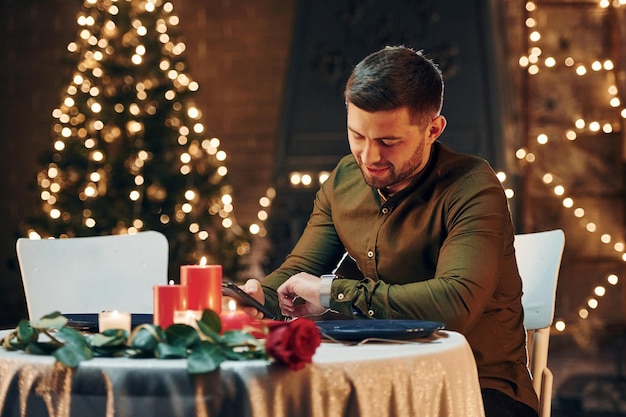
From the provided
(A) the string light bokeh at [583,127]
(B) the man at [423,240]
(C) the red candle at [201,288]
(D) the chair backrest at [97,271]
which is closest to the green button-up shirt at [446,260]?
(B) the man at [423,240]

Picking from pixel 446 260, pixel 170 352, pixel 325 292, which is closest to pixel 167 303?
pixel 170 352

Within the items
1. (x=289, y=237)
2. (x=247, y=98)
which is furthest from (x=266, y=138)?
(x=289, y=237)

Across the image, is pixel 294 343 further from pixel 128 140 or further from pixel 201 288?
pixel 128 140

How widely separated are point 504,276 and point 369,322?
0.48 m

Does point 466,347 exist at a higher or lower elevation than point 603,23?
lower

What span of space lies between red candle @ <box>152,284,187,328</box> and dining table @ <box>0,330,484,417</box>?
15cm

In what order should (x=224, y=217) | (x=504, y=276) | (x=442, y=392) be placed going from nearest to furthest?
(x=442, y=392) → (x=504, y=276) → (x=224, y=217)

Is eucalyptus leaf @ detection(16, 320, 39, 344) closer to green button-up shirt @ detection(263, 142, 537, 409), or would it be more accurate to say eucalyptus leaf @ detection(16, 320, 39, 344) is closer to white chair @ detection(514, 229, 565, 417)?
green button-up shirt @ detection(263, 142, 537, 409)

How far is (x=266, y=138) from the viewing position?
587 centimetres

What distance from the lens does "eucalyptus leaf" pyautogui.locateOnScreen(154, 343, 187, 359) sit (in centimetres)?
144

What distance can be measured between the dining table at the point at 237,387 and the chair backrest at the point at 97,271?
115 centimetres

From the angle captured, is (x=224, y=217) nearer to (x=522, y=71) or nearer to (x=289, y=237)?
(x=289, y=237)

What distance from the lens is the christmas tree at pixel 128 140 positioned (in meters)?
4.72

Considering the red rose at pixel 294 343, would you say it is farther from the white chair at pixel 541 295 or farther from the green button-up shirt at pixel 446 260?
the white chair at pixel 541 295
